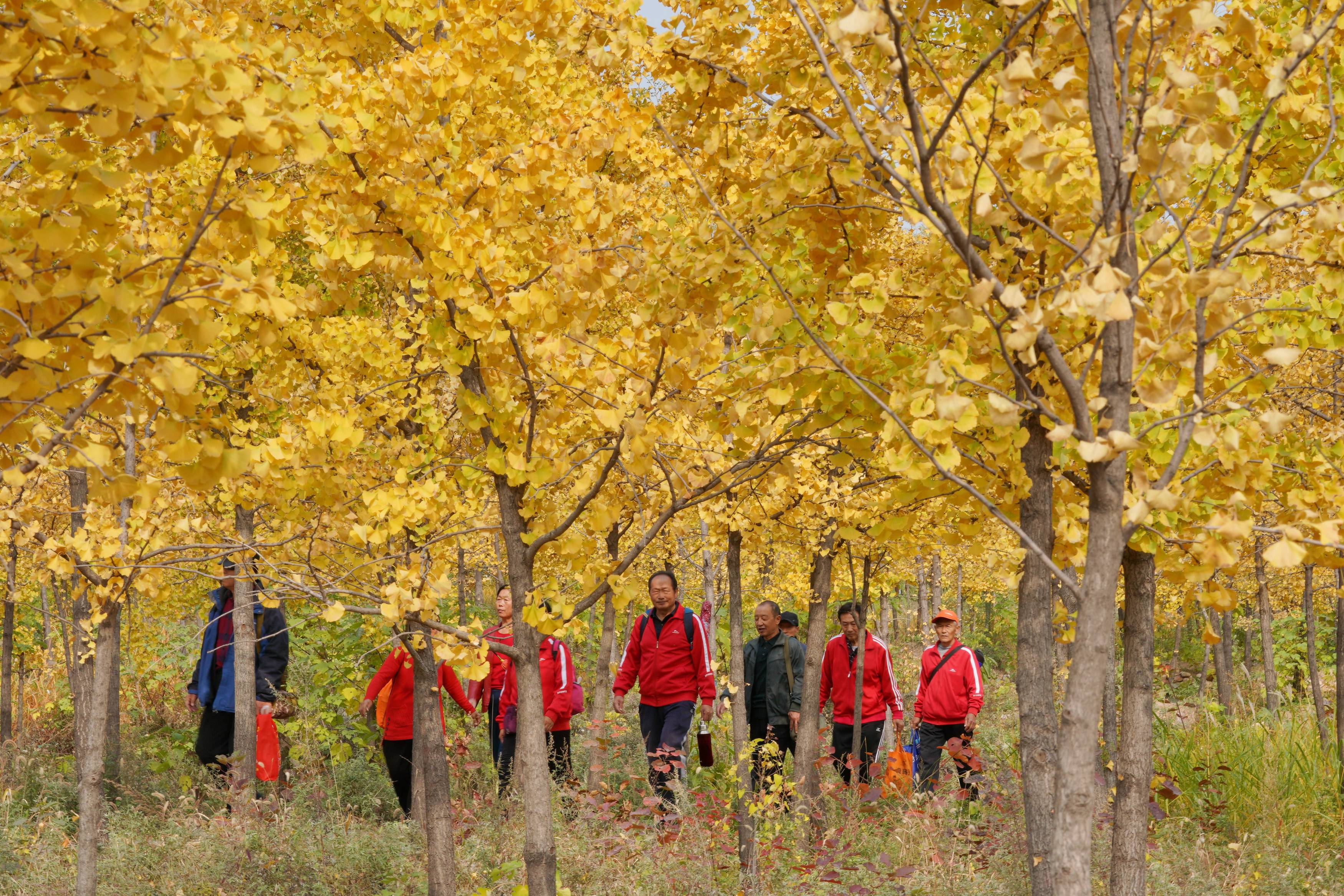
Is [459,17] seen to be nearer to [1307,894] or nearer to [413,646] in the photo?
[413,646]

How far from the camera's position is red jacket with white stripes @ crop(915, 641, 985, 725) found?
766 centimetres

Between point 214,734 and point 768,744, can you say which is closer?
point 768,744

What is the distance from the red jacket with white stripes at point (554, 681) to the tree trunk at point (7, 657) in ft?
14.6

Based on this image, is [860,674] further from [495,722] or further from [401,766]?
[401,766]

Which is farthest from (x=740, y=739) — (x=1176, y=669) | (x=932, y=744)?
(x=1176, y=669)

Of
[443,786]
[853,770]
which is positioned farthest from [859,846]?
[443,786]

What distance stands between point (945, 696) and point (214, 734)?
5.72 m

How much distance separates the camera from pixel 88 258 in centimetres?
204

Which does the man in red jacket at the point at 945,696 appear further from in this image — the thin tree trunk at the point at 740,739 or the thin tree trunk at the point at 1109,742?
the thin tree trunk at the point at 740,739

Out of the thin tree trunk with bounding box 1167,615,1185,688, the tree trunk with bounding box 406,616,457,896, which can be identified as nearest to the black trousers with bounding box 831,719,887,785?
the tree trunk with bounding box 406,616,457,896

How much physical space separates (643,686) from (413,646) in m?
2.51

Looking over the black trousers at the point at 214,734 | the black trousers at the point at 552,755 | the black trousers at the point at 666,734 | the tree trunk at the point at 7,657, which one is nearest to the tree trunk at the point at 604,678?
the black trousers at the point at 552,755

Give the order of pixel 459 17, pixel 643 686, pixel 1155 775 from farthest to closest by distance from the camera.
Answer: pixel 643 686, pixel 1155 775, pixel 459 17

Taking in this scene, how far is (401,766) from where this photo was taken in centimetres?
730
